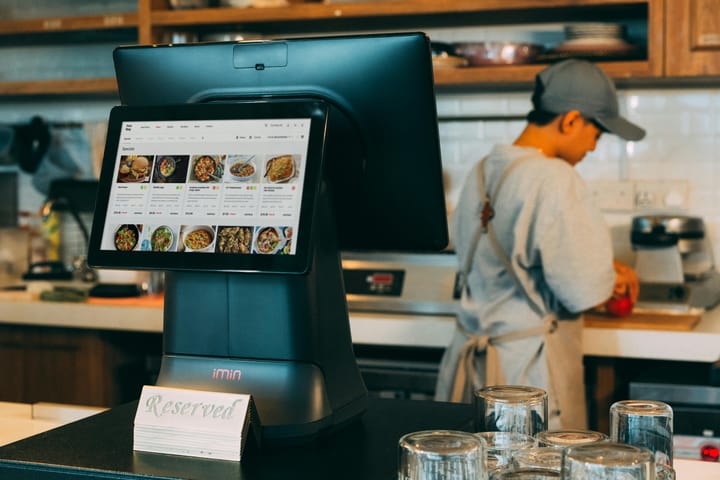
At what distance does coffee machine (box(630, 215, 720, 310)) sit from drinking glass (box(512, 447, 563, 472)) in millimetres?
2324

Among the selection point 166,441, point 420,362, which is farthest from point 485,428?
point 420,362

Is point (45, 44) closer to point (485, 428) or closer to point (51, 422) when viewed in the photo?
point (51, 422)

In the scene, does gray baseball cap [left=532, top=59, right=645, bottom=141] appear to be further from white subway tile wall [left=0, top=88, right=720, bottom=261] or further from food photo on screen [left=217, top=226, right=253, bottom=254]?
food photo on screen [left=217, top=226, right=253, bottom=254]

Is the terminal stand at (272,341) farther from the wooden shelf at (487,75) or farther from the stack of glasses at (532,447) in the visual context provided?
the wooden shelf at (487,75)

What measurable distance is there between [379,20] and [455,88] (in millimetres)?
392

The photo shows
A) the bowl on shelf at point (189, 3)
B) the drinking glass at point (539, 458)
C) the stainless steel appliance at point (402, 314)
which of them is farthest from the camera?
the bowl on shelf at point (189, 3)

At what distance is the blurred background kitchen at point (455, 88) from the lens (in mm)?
3314

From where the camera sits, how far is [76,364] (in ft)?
11.5

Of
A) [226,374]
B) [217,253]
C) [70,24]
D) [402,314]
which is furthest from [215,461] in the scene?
[70,24]

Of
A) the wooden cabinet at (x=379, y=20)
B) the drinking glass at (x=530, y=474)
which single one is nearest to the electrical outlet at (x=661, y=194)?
the wooden cabinet at (x=379, y=20)

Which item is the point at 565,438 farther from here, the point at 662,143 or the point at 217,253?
the point at 662,143

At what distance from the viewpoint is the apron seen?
2.51m

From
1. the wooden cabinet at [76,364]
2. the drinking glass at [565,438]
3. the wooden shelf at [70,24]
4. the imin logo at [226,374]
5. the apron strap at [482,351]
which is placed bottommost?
the wooden cabinet at [76,364]

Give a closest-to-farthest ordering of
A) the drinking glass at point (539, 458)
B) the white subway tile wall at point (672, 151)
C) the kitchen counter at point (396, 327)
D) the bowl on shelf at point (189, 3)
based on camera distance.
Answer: the drinking glass at point (539, 458) → the kitchen counter at point (396, 327) → the white subway tile wall at point (672, 151) → the bowl on shelf at point (189, 3)
